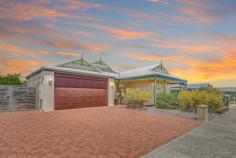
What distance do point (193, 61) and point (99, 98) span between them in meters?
11.4

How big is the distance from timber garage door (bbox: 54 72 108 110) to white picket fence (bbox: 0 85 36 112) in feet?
7.12

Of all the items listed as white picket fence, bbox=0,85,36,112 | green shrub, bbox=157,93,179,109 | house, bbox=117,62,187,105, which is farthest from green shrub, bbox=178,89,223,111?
white picket fence, bbox=0,85,36,112

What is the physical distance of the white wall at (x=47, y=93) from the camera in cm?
1210

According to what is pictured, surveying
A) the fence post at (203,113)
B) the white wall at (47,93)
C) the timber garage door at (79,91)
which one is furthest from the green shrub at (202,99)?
the white wall at (47,93)

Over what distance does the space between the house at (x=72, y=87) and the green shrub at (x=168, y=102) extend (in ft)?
16.5

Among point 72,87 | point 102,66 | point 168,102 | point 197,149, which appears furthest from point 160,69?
point 197,149

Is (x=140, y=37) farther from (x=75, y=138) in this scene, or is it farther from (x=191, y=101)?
(x=75, y=138)

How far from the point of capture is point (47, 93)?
40.2 ft

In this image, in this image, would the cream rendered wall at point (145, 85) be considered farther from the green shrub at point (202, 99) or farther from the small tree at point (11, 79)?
the small tree at point (11, 79)

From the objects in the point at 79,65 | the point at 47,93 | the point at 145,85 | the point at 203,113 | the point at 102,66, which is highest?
the point at 102,66

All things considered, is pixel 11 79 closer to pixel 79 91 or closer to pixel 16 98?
pixel 16 98

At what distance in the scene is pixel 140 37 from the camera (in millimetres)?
13547

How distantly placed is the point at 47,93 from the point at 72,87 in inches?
83.7

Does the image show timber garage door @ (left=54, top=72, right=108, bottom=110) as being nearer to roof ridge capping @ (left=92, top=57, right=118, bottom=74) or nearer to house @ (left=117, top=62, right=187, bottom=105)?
house @ (left=117, top=62, right=187, bottom=105)
